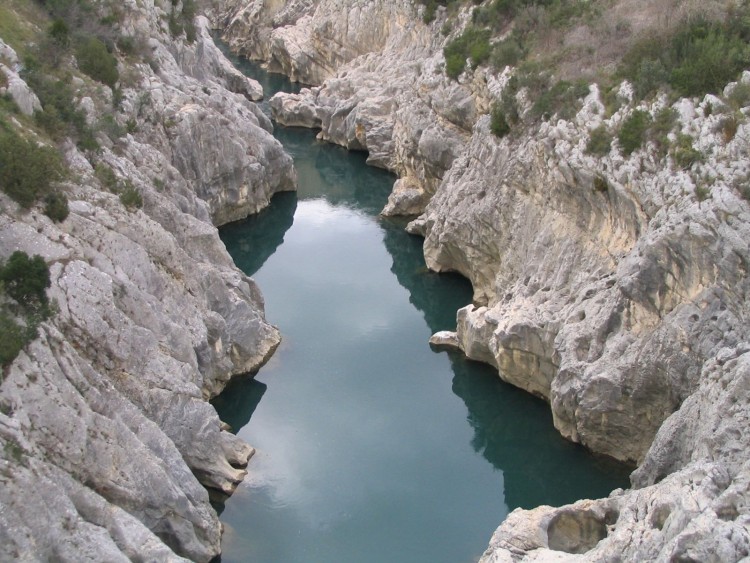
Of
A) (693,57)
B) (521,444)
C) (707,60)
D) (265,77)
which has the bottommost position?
(521,444)

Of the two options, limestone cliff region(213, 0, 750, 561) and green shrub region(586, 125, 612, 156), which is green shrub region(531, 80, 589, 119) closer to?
limestone cliff region(213, 0, 750, 561)

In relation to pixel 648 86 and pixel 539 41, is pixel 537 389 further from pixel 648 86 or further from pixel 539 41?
pixel 539 41

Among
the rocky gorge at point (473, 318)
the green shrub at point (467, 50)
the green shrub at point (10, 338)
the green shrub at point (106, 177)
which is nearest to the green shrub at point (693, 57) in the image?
the rocky gorge at point (473, 318)

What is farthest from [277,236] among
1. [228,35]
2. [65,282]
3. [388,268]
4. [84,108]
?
[228,35]

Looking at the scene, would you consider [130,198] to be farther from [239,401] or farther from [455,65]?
[455,65]

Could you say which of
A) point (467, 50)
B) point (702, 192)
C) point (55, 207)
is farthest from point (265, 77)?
point (702, 192)

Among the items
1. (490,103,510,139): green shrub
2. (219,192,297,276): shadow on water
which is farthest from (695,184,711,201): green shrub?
(219,192,297,276): shadow on water
